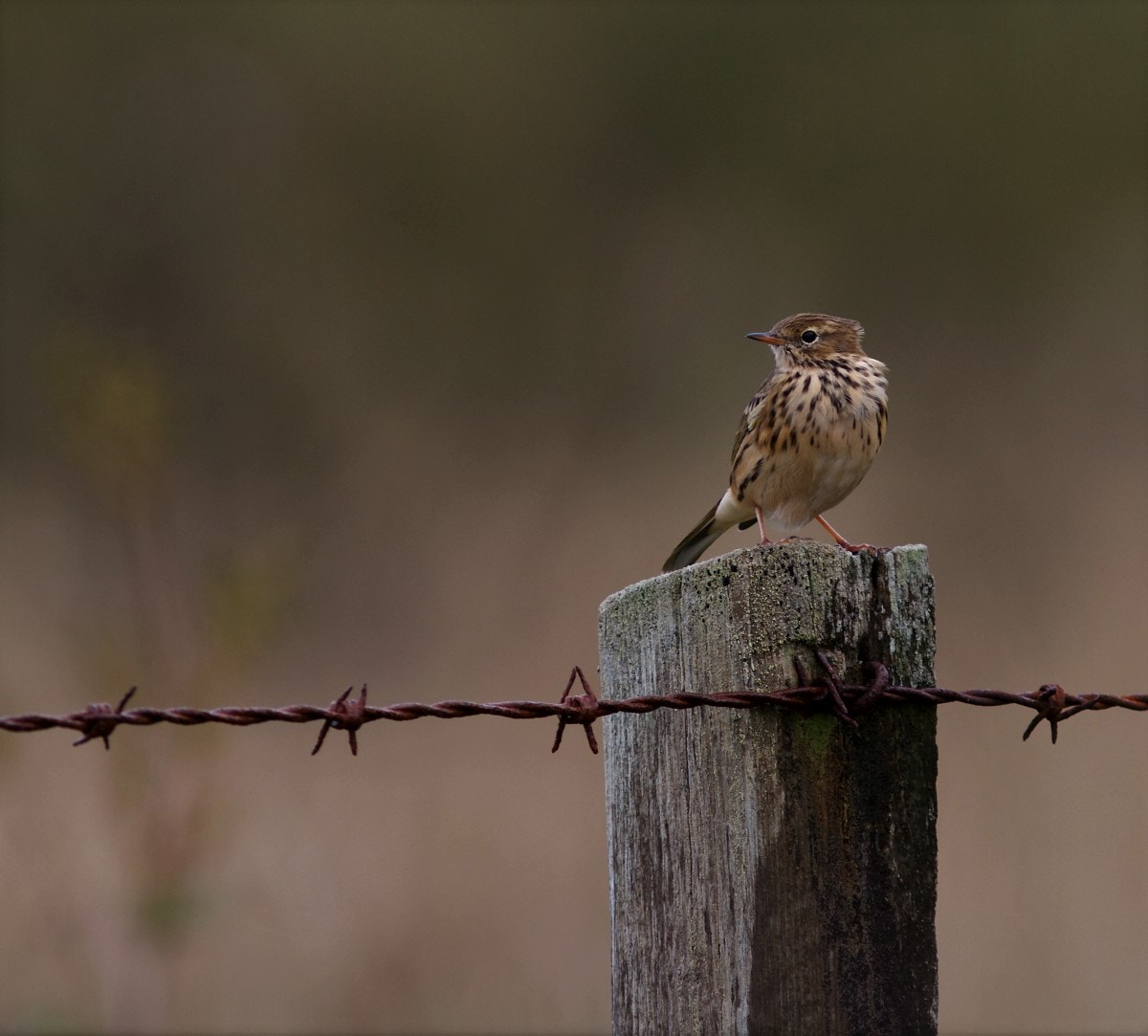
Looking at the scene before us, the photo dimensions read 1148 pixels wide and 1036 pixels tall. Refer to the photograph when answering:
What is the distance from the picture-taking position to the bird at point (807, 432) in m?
4.81

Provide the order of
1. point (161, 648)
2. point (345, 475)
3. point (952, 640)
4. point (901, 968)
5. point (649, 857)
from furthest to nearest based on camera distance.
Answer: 1. point (345, 475)
2. point (952, 640)
3. point (161, 648)
4. point (649, 857)
5. point (901, 968)

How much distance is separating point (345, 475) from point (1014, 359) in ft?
18.0

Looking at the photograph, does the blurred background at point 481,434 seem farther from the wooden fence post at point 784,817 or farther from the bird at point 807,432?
the wooden fence post at point 784,817

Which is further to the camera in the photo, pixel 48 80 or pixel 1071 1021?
pixel 48 80

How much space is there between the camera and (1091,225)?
14922 mm

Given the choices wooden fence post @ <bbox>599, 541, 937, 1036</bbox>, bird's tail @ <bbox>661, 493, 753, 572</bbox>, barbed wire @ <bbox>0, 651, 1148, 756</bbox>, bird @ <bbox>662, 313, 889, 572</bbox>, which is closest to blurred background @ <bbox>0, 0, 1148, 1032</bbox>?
bird's tail @ <bbox>661, 493, 753, 572</bbox>

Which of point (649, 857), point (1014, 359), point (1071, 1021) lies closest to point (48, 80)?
point (1014, 359)

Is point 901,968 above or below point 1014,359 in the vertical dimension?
below

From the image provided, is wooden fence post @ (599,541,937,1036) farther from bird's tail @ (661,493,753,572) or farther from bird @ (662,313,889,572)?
bird's tail @ (661,493,753,572)

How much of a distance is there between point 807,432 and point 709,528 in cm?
80

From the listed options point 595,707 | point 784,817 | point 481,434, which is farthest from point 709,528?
point 481,434

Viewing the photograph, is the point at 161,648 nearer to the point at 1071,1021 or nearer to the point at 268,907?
the point at 268,907

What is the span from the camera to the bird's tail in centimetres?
523

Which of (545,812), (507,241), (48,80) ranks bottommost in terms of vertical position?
(545,812)
